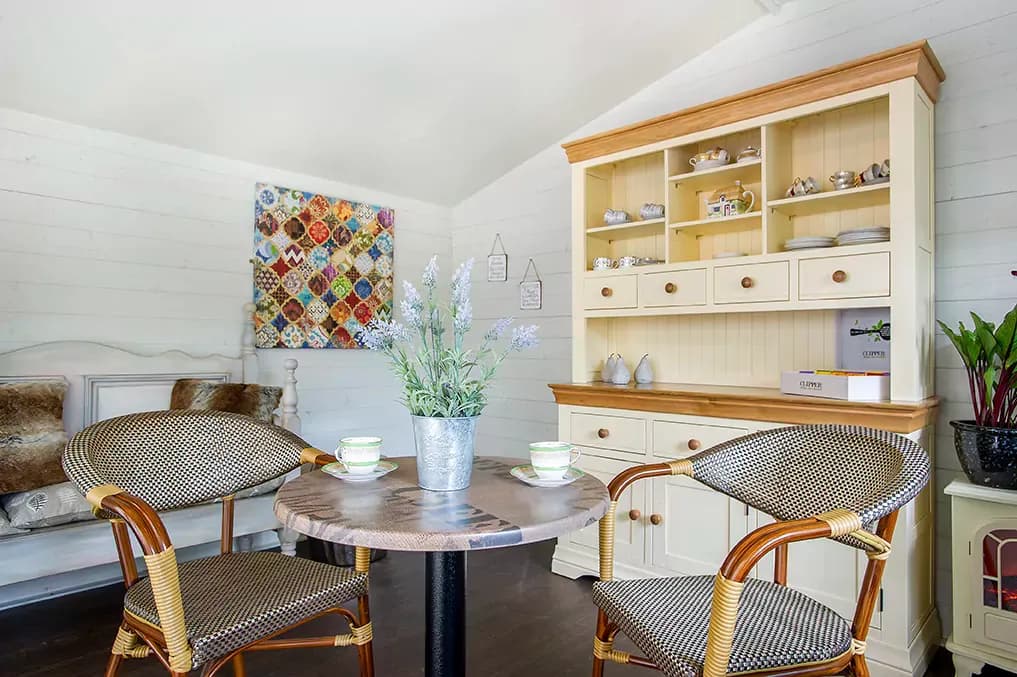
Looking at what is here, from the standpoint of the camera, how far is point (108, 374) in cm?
309

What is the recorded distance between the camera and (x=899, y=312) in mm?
2250

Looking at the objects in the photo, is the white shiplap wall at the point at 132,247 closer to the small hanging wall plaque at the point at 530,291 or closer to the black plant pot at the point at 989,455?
the small hanging wall plaque at the point at 530,291

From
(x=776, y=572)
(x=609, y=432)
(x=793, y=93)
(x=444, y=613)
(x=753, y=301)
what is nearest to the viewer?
(x=444, y=613)

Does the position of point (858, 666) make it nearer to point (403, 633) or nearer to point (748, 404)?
point (748, 404)

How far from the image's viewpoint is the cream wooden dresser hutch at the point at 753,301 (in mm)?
2242

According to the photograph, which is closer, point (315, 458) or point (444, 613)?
point (444, 613)

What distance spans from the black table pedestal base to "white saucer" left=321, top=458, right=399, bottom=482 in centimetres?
23

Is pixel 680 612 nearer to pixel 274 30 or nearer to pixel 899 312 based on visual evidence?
pixel 899 312

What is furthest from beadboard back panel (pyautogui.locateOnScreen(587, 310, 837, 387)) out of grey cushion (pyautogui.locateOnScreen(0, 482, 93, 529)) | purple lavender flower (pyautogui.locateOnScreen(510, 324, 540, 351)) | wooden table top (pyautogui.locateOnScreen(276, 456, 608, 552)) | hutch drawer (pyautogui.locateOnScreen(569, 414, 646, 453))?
grey cushion (pyautogui.locateOnScreen(0, 482, 93, 529))

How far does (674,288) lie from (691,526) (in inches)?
40.4

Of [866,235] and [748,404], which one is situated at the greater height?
[866,235]

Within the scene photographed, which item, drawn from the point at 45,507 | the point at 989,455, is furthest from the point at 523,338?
the point at 45,507

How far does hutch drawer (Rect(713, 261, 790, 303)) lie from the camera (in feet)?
8.38

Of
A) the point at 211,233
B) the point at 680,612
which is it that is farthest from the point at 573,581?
the point at 211,233
